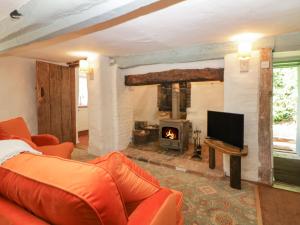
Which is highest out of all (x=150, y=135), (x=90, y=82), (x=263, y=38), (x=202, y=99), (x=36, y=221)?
(x=263, y=38)

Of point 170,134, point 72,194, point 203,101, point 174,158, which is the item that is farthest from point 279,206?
point 203,101

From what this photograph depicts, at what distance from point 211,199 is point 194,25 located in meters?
2.01

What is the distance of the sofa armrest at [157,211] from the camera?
0.99 m

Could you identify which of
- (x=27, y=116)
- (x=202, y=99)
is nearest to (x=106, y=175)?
(x=27, y=116)

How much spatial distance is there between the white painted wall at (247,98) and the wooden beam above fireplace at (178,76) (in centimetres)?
22

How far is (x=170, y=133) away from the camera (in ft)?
14.4

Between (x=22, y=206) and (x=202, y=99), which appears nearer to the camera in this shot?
(x=22, y=206)

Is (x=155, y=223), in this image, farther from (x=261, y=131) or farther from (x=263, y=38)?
(x=263, y=38)

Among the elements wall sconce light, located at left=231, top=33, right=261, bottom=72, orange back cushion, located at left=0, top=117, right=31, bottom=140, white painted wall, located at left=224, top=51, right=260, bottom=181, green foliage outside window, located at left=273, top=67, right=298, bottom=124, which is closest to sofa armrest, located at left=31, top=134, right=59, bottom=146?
orange back cushion, located at left=0, top=117, right=31, bottom=140

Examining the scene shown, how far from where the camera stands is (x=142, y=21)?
219 cm

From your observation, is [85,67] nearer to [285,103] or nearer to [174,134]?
[174,134]

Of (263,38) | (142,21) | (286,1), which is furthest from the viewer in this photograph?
(263,38)

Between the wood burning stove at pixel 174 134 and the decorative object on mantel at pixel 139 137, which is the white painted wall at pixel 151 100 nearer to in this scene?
the decorative object on mantel at pixel 139 137

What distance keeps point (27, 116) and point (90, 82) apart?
4.87ft
